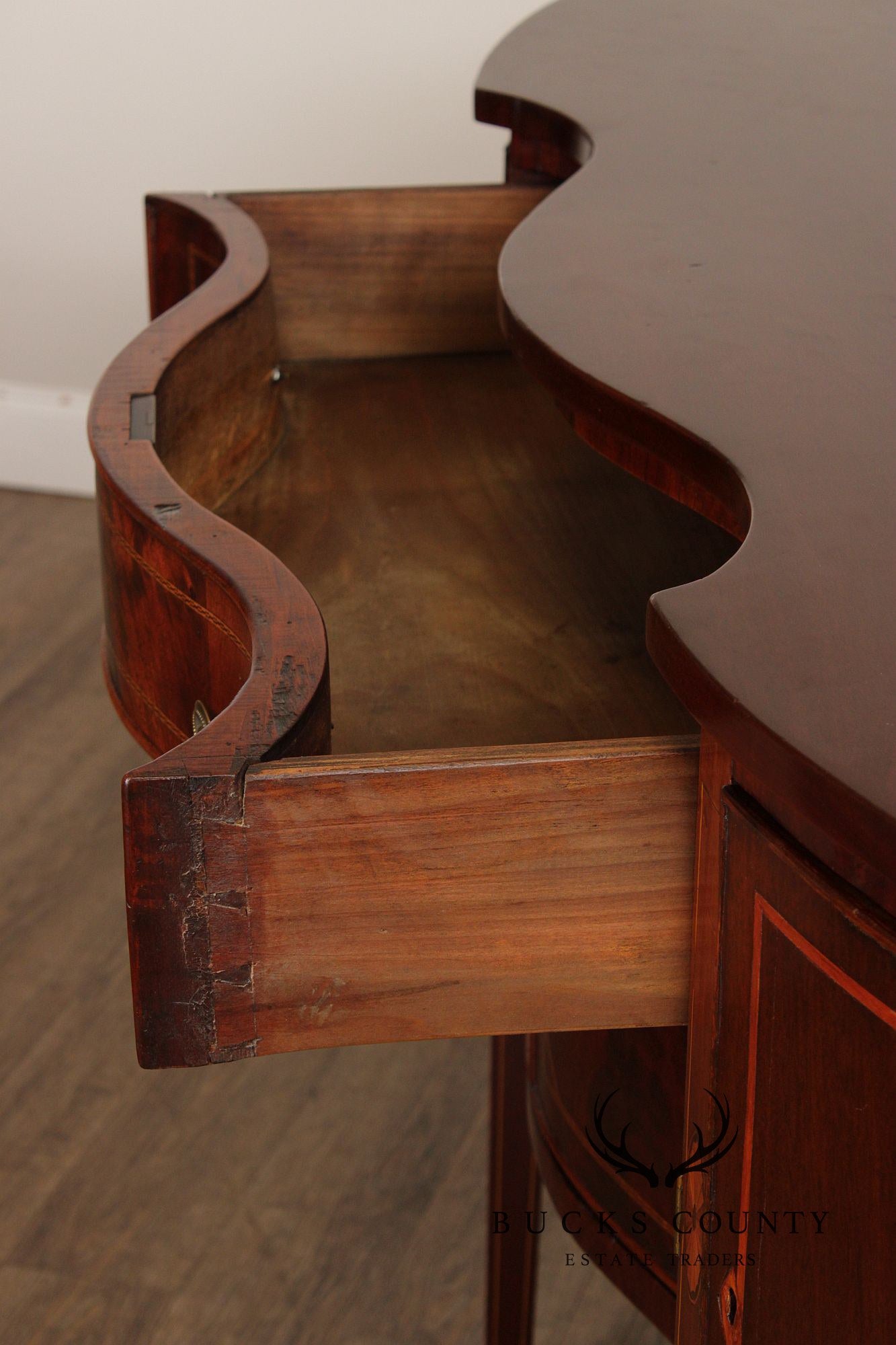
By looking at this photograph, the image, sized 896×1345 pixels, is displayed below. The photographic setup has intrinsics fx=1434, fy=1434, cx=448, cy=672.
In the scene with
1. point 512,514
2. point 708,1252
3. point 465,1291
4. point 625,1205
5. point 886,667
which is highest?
point 886,667

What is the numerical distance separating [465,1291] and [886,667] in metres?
0.97

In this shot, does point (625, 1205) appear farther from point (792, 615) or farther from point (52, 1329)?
point (52, 1329)

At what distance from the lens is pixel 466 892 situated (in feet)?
1.48

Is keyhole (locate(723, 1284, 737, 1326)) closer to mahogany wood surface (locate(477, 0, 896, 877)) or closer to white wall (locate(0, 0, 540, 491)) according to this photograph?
mahogany wood surface (locate(477, 0, 896, 877))

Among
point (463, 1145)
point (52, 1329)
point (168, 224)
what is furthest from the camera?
point (463, 1145)

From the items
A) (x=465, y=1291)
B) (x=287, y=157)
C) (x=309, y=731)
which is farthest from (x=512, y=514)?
(x=287, y=157)

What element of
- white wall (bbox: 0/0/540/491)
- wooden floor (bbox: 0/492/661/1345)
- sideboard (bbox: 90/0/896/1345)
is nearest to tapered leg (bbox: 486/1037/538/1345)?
sideboard (bbox: 90/0/896/1345)

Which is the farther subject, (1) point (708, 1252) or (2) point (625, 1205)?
(2) point (625, 1205)

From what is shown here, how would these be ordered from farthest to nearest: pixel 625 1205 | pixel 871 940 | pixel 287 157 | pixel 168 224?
pixel 287 157
pixel 168 224
pixel 625 1205
pixel 871 940

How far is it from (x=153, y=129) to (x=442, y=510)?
166 centimetres

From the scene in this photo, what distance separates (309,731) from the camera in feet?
1.54

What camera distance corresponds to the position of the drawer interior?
0.66m

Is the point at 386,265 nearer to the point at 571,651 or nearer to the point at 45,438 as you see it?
the point at 571,651

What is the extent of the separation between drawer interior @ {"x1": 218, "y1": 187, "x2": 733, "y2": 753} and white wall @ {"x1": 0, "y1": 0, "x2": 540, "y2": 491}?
1177 millimetres
